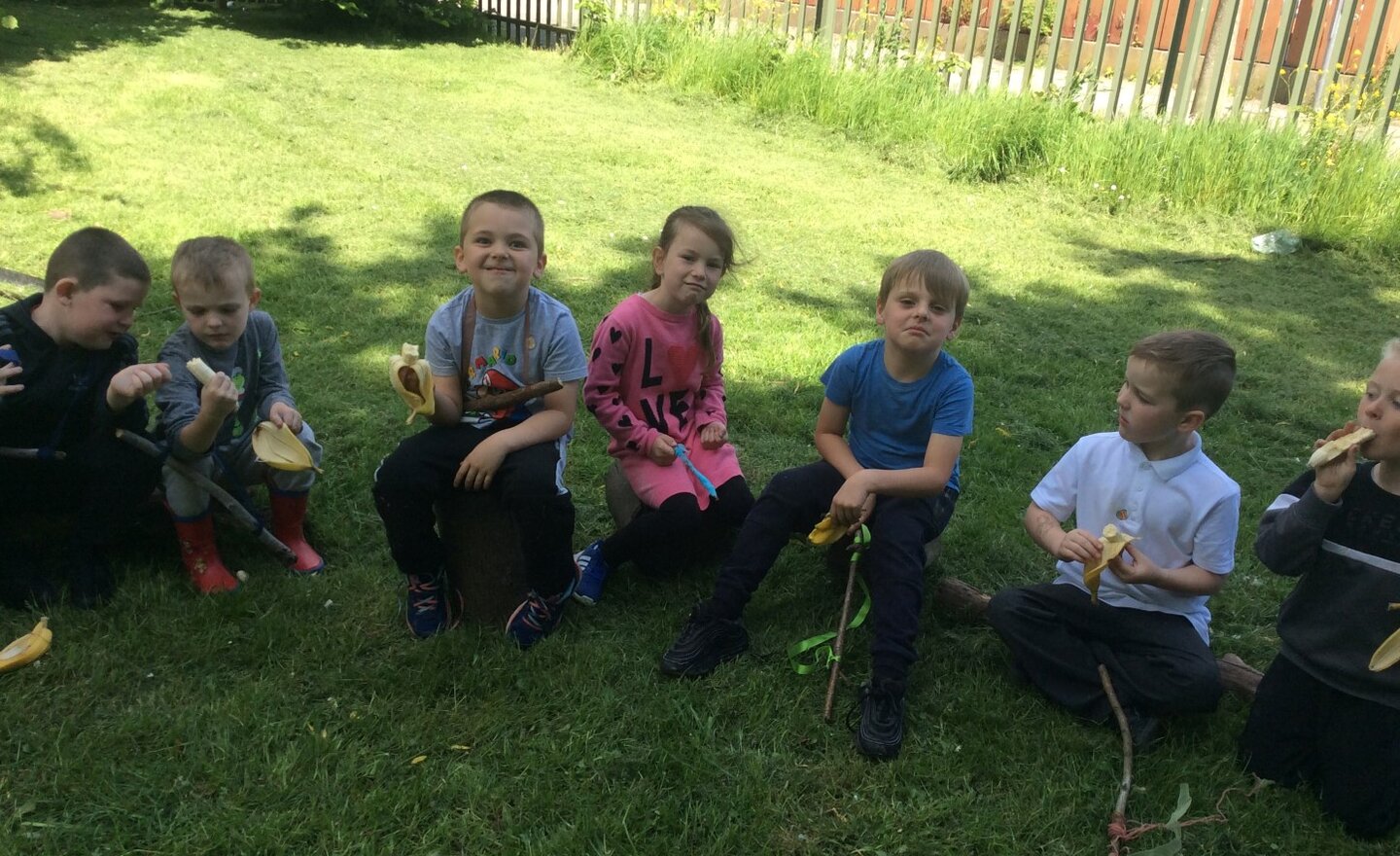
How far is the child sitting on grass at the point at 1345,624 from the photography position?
2354 mm

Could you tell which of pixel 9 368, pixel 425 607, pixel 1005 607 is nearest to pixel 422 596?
pixel 425 607

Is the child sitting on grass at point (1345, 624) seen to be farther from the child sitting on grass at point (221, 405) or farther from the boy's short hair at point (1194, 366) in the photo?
the child sitting on grass at point (221, 405)

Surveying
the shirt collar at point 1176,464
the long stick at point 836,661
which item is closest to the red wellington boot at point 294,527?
→ the long stick at point 836,661

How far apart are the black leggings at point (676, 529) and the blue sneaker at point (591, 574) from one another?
0.03m

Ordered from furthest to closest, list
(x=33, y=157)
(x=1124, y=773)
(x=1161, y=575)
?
(x=33, y=157) < (x=1161, y=575) < (x=1124, y=773)

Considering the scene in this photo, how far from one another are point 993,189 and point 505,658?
20.4ft

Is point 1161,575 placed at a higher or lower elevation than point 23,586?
higher

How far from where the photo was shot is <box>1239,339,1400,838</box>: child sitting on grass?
235 cm

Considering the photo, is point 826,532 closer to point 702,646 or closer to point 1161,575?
point 702,646

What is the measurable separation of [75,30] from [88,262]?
9743 mm

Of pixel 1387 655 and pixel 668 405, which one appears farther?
pixel 668 405

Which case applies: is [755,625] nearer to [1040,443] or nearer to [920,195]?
[1040,443]

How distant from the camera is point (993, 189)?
7.93 metres

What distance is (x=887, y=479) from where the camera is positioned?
2961 millimetres
